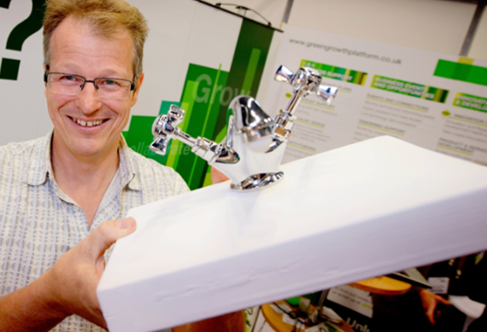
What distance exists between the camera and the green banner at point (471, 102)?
2.18 m

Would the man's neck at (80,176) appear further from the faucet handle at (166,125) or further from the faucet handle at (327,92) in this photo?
the faucet handle at (327,92)

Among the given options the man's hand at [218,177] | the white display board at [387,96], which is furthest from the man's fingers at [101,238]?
the white display board at [387,96]

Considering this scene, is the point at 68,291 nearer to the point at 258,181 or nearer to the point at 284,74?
the point at 258,181

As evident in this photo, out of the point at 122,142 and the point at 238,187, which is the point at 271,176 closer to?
the point at 238,187

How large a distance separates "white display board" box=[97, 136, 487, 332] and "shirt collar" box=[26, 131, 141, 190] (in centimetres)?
56

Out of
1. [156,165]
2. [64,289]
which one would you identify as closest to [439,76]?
[156,165]

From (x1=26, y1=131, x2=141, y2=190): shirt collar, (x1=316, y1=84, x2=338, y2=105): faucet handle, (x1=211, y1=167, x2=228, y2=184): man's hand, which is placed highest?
(x1=316, y1=84, x2=338, y2=105): faucet handle

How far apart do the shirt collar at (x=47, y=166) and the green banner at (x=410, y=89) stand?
179 centimetres

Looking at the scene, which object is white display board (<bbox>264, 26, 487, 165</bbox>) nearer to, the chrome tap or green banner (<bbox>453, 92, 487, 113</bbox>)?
green banner (<bbox>453, 92, 487, 113</bbox>)

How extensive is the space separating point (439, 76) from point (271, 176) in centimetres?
204

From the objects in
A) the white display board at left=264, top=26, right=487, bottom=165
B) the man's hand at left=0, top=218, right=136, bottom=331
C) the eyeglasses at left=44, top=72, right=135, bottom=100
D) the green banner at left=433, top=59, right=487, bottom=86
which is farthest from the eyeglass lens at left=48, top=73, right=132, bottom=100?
the green banner at left=433, top=59, right=487, bottom=86

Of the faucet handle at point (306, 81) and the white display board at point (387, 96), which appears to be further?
the white display board at point (387, 96)

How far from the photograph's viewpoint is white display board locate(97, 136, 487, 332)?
17.6 inches

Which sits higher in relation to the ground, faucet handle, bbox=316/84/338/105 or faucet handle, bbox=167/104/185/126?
faucet handle, bbox=316/84/338/105
